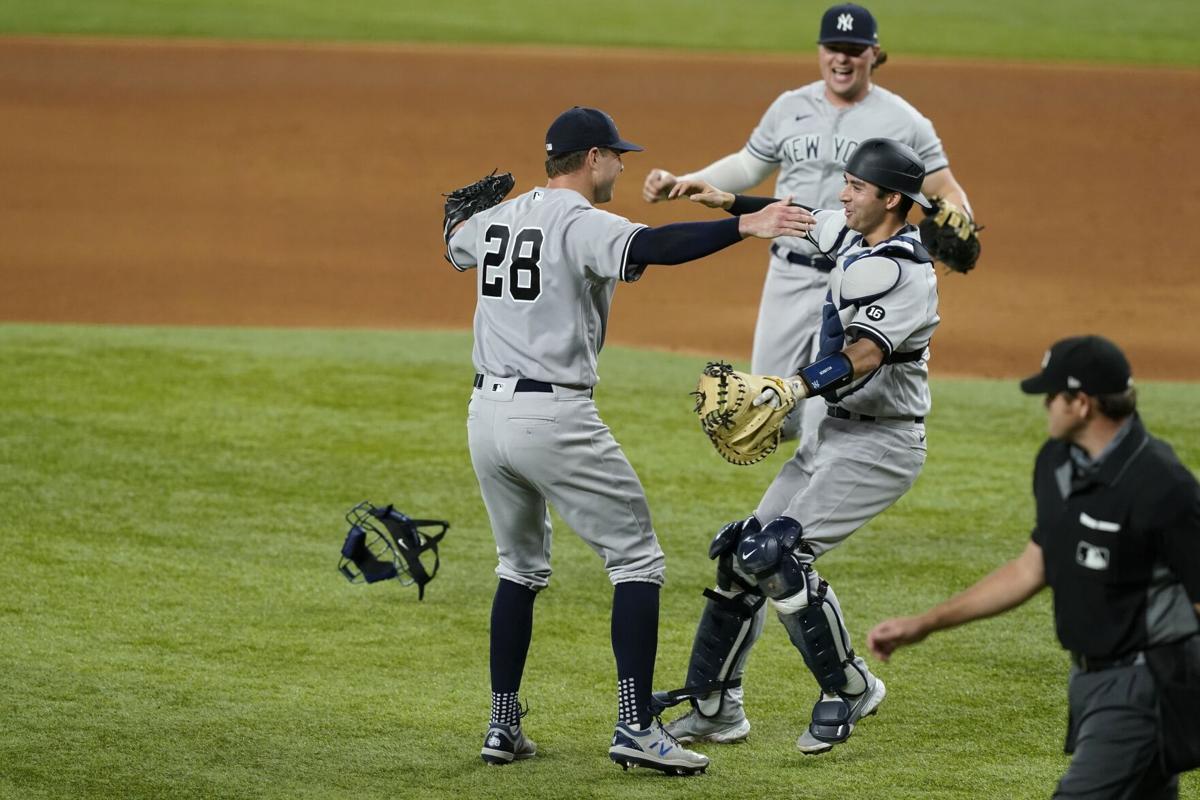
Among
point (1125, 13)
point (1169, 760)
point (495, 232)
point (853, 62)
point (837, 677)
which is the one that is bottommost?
point (837, 677)

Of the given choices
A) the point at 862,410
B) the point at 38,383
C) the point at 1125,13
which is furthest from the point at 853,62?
the point at 1125,13

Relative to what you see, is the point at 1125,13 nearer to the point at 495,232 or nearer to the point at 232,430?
the point at 232,430

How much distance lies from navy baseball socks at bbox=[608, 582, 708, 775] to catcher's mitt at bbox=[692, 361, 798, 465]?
55 centimetres

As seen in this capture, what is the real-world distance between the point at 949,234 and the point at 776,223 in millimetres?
1252

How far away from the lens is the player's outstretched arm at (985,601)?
3.84 m

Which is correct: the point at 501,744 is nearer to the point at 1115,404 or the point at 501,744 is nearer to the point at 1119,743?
the point at 1119,743

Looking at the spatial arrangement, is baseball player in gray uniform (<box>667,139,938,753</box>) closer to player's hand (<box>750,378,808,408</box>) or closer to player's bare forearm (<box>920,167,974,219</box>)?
player's hand (<box>750,378,808,408</box>)

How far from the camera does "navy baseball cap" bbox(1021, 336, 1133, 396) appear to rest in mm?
3633

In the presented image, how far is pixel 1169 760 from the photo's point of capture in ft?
11.8

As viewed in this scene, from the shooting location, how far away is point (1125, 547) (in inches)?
142

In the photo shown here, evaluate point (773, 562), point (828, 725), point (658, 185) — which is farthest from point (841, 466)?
point (658, 185)

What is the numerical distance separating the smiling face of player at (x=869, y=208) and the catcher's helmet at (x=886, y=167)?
0.08 feet

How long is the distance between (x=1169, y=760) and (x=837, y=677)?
1797 millimetres

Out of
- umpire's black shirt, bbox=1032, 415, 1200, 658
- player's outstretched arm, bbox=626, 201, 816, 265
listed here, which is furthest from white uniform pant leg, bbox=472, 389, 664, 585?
umpire's black shirt, bbox=1032, 415, 1200, 658
